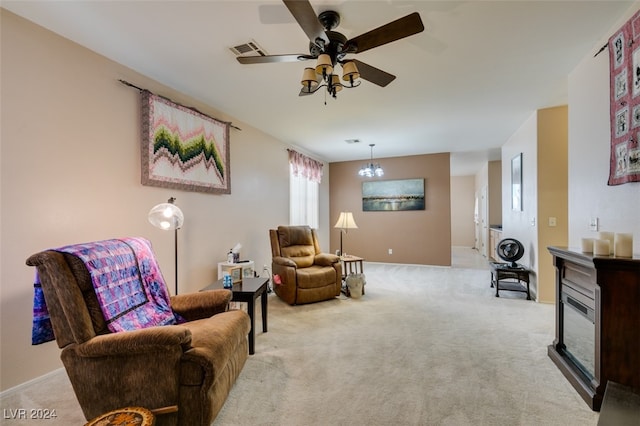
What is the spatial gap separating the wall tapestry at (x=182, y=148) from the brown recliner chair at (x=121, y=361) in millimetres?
1514

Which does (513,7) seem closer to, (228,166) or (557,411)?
(557,411)

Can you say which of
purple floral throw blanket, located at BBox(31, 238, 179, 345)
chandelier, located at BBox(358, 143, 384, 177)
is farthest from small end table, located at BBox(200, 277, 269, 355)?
chandelier, located at BBox(358, 143, 384, 177)

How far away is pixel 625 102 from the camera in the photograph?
1.93 metres

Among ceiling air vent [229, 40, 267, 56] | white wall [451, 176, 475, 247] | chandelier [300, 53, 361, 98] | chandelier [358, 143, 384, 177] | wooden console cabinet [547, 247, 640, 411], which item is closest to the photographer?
wooden console cabinet [547, 247, 640, 411]

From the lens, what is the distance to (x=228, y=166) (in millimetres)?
3844

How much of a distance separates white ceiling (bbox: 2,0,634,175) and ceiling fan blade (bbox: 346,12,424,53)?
27 cm

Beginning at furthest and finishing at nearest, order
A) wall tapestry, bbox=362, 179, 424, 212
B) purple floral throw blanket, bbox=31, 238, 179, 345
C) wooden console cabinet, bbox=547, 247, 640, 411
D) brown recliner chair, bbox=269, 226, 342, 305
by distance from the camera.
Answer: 1. wall tapestry, bbox=362, 179, 424, 212
2. brown recliner chair, bbox=269, 226, 342, 305
3. wooden console cabinet, bbox=547, 247, 640, 411
4. purple floral throw blanket, bbox=31, 238, 179, 345

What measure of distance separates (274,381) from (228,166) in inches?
106

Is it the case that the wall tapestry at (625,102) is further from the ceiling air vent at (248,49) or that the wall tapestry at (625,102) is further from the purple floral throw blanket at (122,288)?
the purple floral throw blanket at (122,288)

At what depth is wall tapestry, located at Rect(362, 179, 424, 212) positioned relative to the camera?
21.5ft

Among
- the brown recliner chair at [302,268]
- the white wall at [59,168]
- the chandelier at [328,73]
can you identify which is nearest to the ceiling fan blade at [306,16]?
the chandelier at [328,73]

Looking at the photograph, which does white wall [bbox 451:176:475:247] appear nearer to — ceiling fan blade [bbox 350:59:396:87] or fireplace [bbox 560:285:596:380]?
fireplace [bbox 560:285:596:380]

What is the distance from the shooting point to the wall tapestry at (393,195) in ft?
21.5

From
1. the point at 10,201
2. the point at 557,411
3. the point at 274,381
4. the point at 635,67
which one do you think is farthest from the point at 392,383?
the point at 10,201
